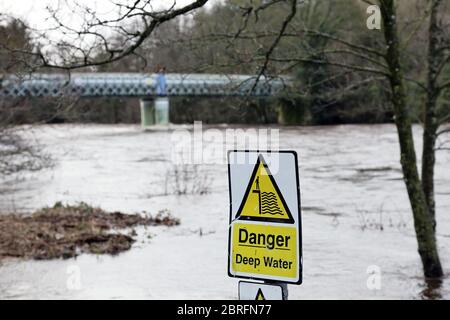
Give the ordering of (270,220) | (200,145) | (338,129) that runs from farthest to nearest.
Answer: (338,129), (200,145), (270,220)

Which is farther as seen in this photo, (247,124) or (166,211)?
(247,124)

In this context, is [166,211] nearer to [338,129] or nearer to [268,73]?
[268,73]

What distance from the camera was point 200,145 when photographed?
46.0 m

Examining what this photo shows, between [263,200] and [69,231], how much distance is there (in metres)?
14.1

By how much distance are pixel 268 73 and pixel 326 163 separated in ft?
77.8

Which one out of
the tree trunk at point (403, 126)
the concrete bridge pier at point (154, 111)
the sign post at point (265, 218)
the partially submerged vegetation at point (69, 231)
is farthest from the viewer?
the concrete bridge pier at point (154, 111)

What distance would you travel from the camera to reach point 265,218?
4.86 m

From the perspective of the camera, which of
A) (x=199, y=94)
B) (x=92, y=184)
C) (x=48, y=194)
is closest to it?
(x=48, y=194)

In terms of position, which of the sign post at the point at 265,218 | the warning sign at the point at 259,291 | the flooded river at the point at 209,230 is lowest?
the flooded river at the point at 209,230

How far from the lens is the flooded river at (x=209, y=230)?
13.7m

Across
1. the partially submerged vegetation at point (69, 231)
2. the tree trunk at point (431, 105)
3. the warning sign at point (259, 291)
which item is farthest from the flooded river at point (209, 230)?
the warning sign at point (259, 291)

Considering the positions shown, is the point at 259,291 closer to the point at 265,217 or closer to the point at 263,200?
the point at 265,217

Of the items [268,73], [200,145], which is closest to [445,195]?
[268,73]

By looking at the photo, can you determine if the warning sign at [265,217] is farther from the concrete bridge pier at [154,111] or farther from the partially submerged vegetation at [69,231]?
the concrete bridge pier at [154,111]
